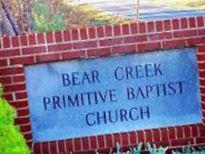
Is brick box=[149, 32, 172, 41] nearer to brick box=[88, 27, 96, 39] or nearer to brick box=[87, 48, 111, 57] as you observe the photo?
brick box=[87, 48, 111, 57]

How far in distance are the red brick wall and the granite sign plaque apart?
0.07m

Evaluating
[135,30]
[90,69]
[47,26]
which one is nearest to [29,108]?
[90,69]

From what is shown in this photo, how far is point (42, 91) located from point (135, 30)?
1.03 meters

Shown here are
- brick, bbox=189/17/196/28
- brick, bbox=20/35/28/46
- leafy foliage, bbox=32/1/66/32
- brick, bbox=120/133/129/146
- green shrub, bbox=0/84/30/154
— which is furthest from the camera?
leafy foliage, bbox=32/1/66/32

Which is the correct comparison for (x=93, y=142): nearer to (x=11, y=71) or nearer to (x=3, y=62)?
(x=11, y=71)

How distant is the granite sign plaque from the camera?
7.02m

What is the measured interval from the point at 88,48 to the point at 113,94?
0.51m

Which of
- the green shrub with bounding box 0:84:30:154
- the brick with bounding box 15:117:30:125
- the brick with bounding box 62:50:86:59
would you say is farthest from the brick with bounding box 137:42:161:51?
the green shrub with bounding box 0:84:30:154

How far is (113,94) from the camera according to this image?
7.08 m

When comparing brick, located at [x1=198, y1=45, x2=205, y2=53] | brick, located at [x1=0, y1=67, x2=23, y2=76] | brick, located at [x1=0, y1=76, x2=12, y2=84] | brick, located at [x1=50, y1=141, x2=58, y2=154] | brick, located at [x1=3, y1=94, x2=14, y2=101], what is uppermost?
brick, located at [x1=198, y1=45, x2=205, y2=53]

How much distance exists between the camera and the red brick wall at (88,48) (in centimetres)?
691

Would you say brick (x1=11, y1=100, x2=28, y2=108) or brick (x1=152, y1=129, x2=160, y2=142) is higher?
brick (x1=11, y1=100, x2=28, y2=108)

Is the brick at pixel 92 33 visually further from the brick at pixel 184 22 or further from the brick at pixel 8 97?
Answer: the brick at pixel 8 97

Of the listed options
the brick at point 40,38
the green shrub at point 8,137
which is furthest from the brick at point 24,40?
the green shrub at point 8,137
